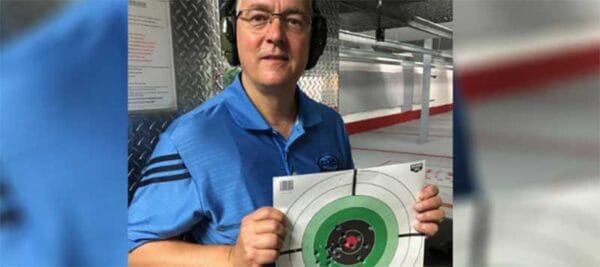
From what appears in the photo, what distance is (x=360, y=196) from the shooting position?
0.71 m

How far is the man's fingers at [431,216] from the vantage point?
75cm

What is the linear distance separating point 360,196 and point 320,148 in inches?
7.7

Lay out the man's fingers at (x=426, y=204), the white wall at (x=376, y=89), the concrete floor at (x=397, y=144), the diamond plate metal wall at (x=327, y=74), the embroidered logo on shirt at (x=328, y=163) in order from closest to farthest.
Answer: the man's fingers at (x=426, y=204)
the embroidered logo on shirt at (x=328, y=163)
the diamond plate metal wall at (x=327, y=74)
the concrete floor at (x=397, y=144)
the white wall at (x=376, y=89)

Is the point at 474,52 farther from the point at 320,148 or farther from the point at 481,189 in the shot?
the point at 320,148

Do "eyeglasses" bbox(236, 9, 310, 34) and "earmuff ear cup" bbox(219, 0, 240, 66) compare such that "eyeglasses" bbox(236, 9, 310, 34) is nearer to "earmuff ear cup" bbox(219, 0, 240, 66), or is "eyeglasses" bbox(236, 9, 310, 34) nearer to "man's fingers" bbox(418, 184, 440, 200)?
"earmuff ear cup" bbox(219, 0, 240, 66)

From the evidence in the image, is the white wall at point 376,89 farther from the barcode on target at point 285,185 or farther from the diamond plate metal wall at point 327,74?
the barcode on target at point 285,185

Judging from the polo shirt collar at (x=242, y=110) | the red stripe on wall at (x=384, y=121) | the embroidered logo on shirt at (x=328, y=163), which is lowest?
the red stripe on wall at (x=384, y=121)

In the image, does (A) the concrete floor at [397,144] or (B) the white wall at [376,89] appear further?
(B) the white wall at [376,89]

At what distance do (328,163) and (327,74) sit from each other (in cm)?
48

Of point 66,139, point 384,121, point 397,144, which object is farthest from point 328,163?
point 384,121

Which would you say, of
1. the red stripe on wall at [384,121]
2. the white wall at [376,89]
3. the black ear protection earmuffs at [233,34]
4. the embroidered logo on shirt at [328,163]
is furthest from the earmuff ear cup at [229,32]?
the white wall at [376,89]

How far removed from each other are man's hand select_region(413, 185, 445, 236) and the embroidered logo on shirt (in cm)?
20

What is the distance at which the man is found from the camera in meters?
0.72

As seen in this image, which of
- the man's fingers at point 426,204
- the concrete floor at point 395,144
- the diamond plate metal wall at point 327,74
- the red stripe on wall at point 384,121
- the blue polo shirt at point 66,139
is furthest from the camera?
the red stripe on wall at point 384,121
